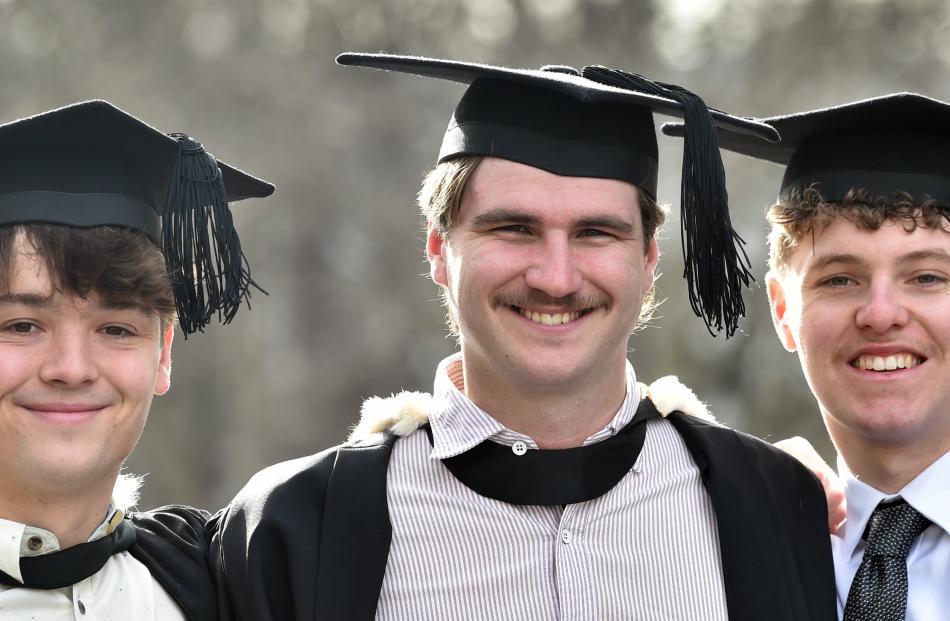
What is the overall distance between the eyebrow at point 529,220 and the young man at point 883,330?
1.96 feet

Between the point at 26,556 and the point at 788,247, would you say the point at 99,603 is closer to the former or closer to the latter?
the point at 26,556

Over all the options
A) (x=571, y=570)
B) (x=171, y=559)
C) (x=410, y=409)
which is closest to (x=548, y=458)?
(x=571, y=570)

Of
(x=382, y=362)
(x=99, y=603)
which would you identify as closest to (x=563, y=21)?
(x=382, y=362)

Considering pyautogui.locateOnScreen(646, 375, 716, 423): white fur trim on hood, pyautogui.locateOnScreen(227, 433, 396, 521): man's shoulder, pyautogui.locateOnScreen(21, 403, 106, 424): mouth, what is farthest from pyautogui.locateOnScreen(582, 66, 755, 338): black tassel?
pyautogui.locateOnScreen(21, 403, 106, 424): mouth

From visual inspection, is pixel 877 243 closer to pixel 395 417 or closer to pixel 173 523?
pixel 395 417

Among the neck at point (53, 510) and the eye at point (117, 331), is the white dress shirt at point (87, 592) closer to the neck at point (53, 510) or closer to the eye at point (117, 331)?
the neck at point (53, 510)

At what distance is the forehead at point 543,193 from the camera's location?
3.28m

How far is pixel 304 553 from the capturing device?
317cm

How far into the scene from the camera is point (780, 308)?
382 cm

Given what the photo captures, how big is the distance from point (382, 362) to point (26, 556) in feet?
41.7

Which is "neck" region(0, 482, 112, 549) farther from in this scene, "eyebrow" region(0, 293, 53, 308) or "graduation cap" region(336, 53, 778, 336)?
"graduation cap" region(336, 53, 778, 336)

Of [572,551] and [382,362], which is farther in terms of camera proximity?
[382,362]

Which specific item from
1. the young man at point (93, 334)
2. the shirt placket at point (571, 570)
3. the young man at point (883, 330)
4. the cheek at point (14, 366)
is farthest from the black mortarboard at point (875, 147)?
the cheek at point (14, 366)

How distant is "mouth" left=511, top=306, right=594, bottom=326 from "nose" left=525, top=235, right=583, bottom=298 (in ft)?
0.20
